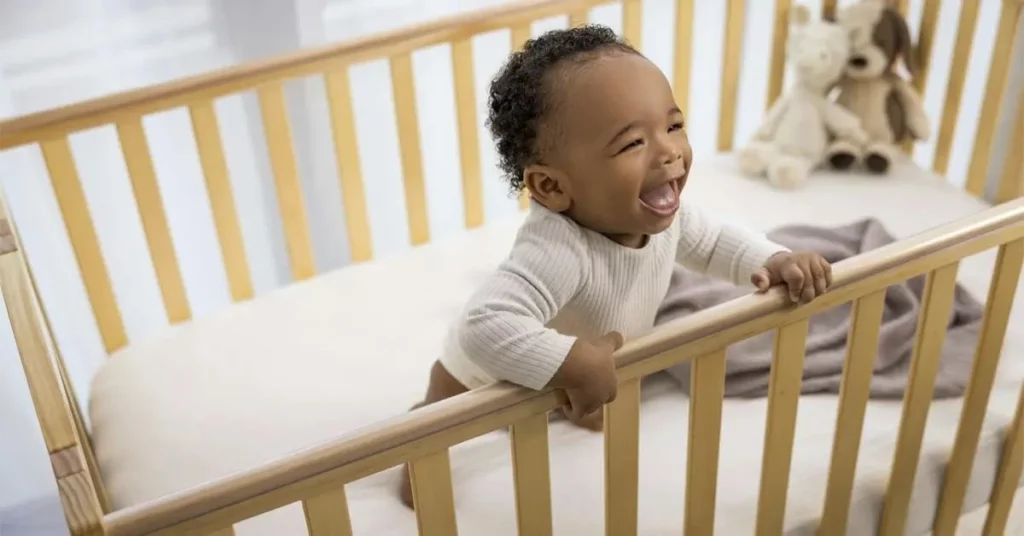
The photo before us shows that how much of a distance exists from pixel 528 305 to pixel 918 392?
0.44m

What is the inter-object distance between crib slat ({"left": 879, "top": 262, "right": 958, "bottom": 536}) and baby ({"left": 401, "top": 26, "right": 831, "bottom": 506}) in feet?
0.51

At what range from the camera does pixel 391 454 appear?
85 centimetres

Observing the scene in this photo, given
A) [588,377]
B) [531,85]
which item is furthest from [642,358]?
[531,85]

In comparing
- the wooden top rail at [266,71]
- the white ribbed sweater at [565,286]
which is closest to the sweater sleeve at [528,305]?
the white ribbed sweater at [565,286]

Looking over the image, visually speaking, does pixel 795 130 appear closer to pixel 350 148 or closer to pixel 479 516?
pixel 350 148

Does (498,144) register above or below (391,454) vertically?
above

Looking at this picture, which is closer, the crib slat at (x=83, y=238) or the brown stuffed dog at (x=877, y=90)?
the crib slat at (x=83, y=238)

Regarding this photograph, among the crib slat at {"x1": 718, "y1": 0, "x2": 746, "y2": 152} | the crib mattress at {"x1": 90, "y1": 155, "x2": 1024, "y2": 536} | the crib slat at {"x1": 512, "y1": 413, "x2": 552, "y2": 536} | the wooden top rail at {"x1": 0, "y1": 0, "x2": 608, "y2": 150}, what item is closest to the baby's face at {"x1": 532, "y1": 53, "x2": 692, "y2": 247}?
the crib slat at {"x1": 512, "y1": 413, "x2": 552, "y2": 536}

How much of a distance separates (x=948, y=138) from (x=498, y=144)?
3.48ft

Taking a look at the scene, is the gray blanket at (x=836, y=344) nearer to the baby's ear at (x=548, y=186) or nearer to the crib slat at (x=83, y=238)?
the baby's ear at (x=548, y=186)

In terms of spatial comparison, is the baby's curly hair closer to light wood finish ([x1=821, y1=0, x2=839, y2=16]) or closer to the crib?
the crib

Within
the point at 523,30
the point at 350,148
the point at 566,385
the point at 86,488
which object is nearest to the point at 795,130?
the point at 523,30

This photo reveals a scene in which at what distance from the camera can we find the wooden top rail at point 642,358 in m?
0.79

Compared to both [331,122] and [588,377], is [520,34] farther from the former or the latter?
[588,377]
